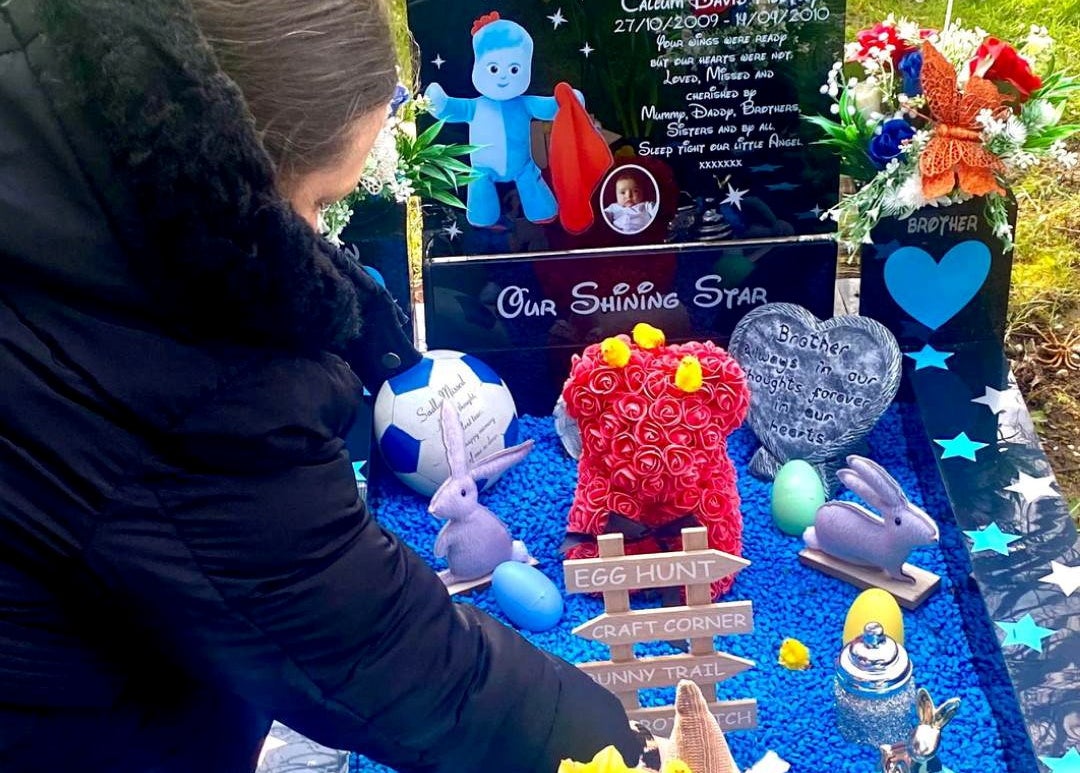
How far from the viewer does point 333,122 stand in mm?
1227

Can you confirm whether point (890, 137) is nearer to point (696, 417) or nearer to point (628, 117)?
point (628, 117)

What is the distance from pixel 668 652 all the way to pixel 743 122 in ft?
5.17

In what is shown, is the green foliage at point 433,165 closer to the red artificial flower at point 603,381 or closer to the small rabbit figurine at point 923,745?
the red artificial flower at point 603,381

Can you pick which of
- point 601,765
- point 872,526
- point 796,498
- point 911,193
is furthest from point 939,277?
point 601,765

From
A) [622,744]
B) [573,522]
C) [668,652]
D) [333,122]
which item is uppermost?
[333,122]

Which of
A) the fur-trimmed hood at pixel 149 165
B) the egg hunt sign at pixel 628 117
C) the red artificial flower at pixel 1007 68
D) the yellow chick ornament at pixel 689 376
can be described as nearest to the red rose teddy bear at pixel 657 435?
the yellow chick ornament at pixel 689 376

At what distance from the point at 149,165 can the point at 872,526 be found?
214cm

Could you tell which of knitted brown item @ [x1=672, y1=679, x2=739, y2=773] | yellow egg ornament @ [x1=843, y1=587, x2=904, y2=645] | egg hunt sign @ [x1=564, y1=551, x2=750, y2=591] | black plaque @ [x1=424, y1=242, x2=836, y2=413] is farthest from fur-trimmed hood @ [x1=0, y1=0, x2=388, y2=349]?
black plaque @ [x1=424, y1=242, x2=836, y2=413]

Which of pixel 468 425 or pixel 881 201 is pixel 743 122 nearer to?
pixel 881 201

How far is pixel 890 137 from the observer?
3215 millimetres

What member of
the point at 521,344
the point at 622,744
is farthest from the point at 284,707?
the point at 521,344

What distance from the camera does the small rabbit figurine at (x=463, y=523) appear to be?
2.90 metres

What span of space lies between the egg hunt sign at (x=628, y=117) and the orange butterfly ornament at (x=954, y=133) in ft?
1.26

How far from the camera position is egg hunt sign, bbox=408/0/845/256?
3.39 m
